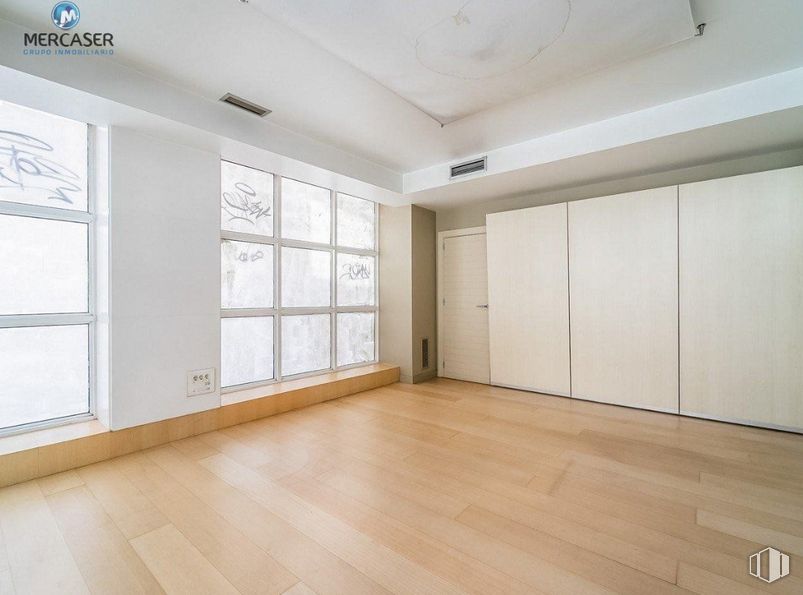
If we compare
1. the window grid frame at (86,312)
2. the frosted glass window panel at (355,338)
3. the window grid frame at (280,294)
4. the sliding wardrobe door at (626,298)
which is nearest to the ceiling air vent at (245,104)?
the window grid frame at (280,294)

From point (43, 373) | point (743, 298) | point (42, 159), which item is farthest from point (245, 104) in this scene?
point (743, 298)

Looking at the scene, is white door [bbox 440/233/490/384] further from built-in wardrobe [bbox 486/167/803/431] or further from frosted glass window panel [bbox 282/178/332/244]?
frosted glass window panel [bbox 282/178/332/244]

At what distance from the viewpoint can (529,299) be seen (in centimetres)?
429

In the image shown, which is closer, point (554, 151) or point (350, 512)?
point (350, 512)

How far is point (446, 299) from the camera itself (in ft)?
17.5

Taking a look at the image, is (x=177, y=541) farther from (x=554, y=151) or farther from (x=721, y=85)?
(x=721, y=85)

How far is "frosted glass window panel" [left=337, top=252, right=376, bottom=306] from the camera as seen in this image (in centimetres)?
474

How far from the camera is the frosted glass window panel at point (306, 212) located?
4066mm

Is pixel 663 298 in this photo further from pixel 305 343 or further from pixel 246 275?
pixel 246 275

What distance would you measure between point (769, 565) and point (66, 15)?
4389mm

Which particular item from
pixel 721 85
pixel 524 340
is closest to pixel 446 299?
pixel 524 340

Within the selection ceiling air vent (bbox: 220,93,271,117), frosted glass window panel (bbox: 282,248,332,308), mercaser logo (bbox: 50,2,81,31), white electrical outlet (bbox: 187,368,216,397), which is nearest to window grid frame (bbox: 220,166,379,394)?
frosted glass window panel (bbox: 282,248,332,308)

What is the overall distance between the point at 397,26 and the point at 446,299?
3771 mm

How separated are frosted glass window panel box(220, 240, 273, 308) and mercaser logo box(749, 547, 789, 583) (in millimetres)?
3965
